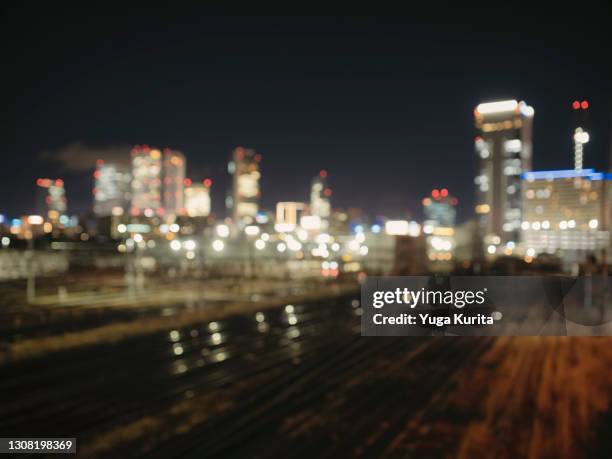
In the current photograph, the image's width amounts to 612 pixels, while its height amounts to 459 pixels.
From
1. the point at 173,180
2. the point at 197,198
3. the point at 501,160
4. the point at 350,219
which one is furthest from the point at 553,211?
the point at 501,160

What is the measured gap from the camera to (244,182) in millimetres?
103500

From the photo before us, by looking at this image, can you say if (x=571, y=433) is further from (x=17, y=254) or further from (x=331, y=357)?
(x=17, y=254)

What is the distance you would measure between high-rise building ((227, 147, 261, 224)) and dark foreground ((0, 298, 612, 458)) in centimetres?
9169

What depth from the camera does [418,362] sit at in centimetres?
877

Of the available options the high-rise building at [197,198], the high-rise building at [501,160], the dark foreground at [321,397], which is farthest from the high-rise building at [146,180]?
the dark foreground at [321,397]

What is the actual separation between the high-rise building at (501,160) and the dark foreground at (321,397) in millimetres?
142350

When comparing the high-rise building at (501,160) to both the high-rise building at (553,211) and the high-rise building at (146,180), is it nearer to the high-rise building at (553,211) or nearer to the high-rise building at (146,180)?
the high-rise building at (553,211)

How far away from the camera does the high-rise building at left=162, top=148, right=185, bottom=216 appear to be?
11319 cm

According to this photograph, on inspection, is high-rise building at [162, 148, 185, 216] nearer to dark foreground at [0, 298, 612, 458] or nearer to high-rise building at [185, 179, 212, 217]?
high-rise building at [185, 179, 212, 217]

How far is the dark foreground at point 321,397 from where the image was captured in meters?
5.34

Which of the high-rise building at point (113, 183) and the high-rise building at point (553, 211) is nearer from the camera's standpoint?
the high-rise building at point (553, 211)

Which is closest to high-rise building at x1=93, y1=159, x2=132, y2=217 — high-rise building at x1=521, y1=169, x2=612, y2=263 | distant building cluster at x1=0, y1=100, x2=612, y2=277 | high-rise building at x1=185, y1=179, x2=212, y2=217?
distant building cluster at x1=0, y1=100, x2=612, y2=277

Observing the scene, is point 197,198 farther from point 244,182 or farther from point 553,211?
point 553,211

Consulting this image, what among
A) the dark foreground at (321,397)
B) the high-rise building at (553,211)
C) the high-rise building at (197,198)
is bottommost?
the dark foreground at (321,397)
